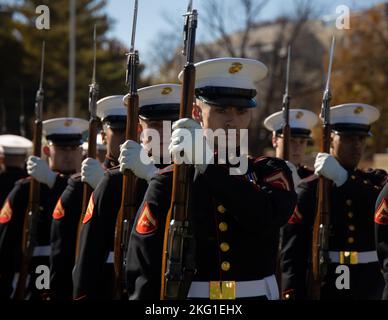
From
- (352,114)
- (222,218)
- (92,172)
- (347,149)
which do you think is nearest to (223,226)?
(222,218)

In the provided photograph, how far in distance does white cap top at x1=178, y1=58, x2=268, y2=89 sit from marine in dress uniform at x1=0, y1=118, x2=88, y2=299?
303 cm

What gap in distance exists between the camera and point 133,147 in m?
4.25

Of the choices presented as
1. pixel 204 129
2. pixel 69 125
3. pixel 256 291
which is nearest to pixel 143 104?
pixel 204 129

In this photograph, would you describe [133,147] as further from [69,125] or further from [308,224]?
[69,125]

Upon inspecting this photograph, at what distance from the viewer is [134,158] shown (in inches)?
167

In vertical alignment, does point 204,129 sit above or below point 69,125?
below

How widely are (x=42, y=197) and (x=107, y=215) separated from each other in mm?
2111

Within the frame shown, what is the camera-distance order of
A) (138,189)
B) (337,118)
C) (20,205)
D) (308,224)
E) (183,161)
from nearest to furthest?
(183,161) → (138,189) → (308,224) → (337,118) → (20,205)

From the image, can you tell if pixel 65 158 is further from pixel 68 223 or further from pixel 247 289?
pixel 247 289

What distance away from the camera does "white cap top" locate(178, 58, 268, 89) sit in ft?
12.6

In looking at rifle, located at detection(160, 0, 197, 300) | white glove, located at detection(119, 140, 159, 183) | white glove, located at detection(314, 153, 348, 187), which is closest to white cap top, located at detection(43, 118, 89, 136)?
white glove, located at detection(314, 153, 348, 187)

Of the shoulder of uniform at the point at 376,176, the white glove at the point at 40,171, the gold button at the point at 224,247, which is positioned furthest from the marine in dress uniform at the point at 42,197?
the gold button at the point at 224,247

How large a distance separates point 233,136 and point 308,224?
2.35 metres

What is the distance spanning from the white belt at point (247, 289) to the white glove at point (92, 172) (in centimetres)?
195
